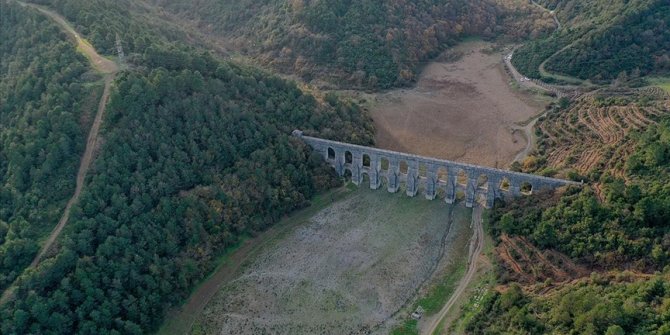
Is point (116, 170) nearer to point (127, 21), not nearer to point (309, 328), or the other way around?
point (309, 328)

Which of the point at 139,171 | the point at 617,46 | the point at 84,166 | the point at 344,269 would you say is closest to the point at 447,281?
the point at 344,269

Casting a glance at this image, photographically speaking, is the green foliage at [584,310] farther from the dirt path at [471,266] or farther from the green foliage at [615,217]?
the green foliage at [615,217]

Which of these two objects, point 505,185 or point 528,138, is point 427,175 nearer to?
point 505,185

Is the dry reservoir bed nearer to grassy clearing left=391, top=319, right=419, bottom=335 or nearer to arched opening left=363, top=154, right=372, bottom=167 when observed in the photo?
grassy clearing left=391, top=319, right=419, bottom=335

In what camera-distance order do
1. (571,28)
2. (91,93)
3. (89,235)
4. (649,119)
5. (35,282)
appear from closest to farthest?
(35,282)
(89,235)
(91,93)
(649,119)
(571,28)

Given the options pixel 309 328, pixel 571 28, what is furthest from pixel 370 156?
pixel 571 28
